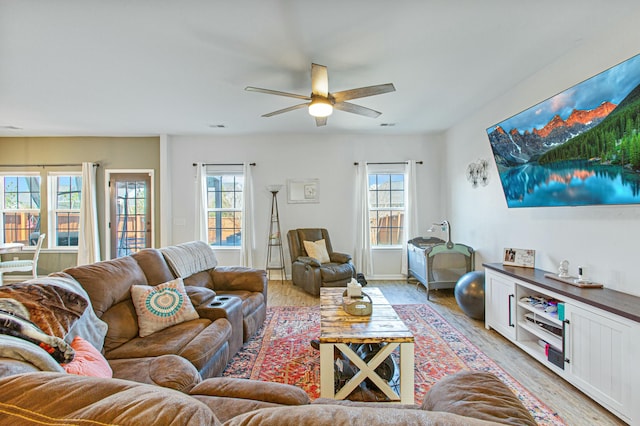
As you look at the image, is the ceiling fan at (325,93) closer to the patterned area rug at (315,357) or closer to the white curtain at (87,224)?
the patterned area rug at (315,357)

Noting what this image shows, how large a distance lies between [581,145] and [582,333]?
1.39 m

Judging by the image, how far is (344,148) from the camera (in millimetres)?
5340

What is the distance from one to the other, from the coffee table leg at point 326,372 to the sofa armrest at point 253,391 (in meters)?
0.53

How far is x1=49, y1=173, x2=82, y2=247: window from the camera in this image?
210 inches

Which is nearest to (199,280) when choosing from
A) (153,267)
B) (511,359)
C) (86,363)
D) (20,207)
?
(153,267)

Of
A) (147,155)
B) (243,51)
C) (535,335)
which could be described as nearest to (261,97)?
(243,51)

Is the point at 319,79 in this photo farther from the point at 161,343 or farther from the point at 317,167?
the point at 317,167

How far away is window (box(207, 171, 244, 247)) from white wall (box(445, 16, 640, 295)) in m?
4.02

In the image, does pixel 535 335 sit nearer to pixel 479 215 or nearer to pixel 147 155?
pixel 479 215

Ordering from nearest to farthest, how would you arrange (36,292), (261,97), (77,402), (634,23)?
1. (77,402)
2. (36,292)
3. (634,23)
4. (261,97)

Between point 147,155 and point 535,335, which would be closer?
point 535,335

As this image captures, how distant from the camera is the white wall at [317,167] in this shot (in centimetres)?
533

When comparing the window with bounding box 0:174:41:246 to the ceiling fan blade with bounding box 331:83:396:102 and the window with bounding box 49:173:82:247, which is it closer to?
the window with bounding box 49:173:82:247

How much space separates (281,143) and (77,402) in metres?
5.07
